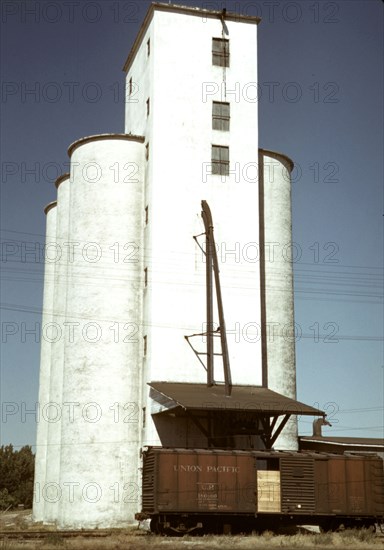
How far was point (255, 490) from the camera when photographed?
31.5 m

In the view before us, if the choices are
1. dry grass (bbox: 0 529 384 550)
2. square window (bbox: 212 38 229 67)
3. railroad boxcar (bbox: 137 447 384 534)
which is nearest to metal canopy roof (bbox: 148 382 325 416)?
railroad boxcar (bbox: 137 447 384 534)

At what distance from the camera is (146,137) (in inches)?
1747

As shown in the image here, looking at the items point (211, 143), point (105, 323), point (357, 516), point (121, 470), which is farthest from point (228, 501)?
point (211, 143)

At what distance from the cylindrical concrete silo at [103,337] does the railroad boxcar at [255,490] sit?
303 inches

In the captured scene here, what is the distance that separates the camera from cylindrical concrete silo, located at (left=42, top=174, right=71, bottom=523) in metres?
44.5

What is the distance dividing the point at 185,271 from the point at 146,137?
8703 mm

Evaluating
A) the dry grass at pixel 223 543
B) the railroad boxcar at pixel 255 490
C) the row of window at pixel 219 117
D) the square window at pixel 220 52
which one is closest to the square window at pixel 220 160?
the row of window at pixel 219 117

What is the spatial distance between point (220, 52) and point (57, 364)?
69.3 feet

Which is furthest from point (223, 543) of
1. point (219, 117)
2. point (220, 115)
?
point (220, 115)

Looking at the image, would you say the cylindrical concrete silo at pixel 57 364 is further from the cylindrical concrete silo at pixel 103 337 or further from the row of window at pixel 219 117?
the row of window at pixel 219 117

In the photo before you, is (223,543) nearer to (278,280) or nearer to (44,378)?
(278,280)

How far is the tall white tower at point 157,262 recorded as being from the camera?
39.8m

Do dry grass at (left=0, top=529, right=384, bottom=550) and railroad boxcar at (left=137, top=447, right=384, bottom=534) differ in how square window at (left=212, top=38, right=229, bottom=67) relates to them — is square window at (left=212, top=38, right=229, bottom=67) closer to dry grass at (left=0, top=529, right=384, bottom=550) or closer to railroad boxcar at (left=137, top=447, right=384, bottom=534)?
railroad boxcar at (left=137, top=447, right=384, bottom=534)

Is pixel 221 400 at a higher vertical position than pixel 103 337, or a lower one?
lower
